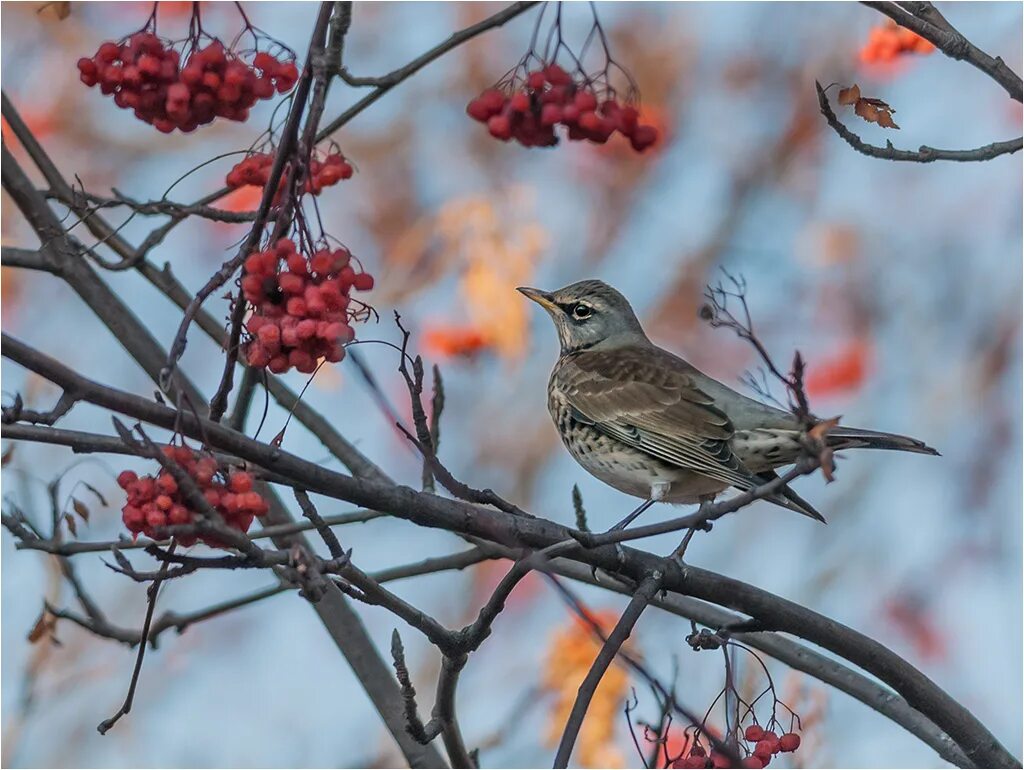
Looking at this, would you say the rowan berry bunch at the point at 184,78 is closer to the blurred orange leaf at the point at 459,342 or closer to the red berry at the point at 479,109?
the red berry at the point at 479,109

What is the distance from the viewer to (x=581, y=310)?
6.16 metres

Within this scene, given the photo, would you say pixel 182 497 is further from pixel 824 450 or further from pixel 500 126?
pixel 500 126

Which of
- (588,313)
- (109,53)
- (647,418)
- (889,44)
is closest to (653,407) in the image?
(647,418)

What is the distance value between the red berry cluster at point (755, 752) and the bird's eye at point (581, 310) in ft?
10.7

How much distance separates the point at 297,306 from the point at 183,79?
80 centimetres

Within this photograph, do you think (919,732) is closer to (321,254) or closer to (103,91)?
(321,254)

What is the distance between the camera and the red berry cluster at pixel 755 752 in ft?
9.73

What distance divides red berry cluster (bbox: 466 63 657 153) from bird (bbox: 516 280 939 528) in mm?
1505

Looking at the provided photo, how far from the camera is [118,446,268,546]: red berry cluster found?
2.36 m

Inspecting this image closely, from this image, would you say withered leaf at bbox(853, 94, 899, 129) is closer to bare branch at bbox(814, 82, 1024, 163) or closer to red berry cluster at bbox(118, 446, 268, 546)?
bare branch at bbox(814, 82, 1024, 163)

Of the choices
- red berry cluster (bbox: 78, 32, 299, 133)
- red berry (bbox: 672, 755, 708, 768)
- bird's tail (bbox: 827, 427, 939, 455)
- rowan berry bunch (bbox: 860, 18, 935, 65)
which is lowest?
red berry (bbox: 672, 755, 708, 768)

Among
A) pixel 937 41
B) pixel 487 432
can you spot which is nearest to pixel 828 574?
pixel 487 432

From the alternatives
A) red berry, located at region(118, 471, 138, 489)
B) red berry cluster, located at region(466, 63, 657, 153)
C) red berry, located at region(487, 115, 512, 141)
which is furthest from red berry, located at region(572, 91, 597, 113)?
red berry, located at region(118, 471, 138, 489)

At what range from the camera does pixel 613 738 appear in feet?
17.7
